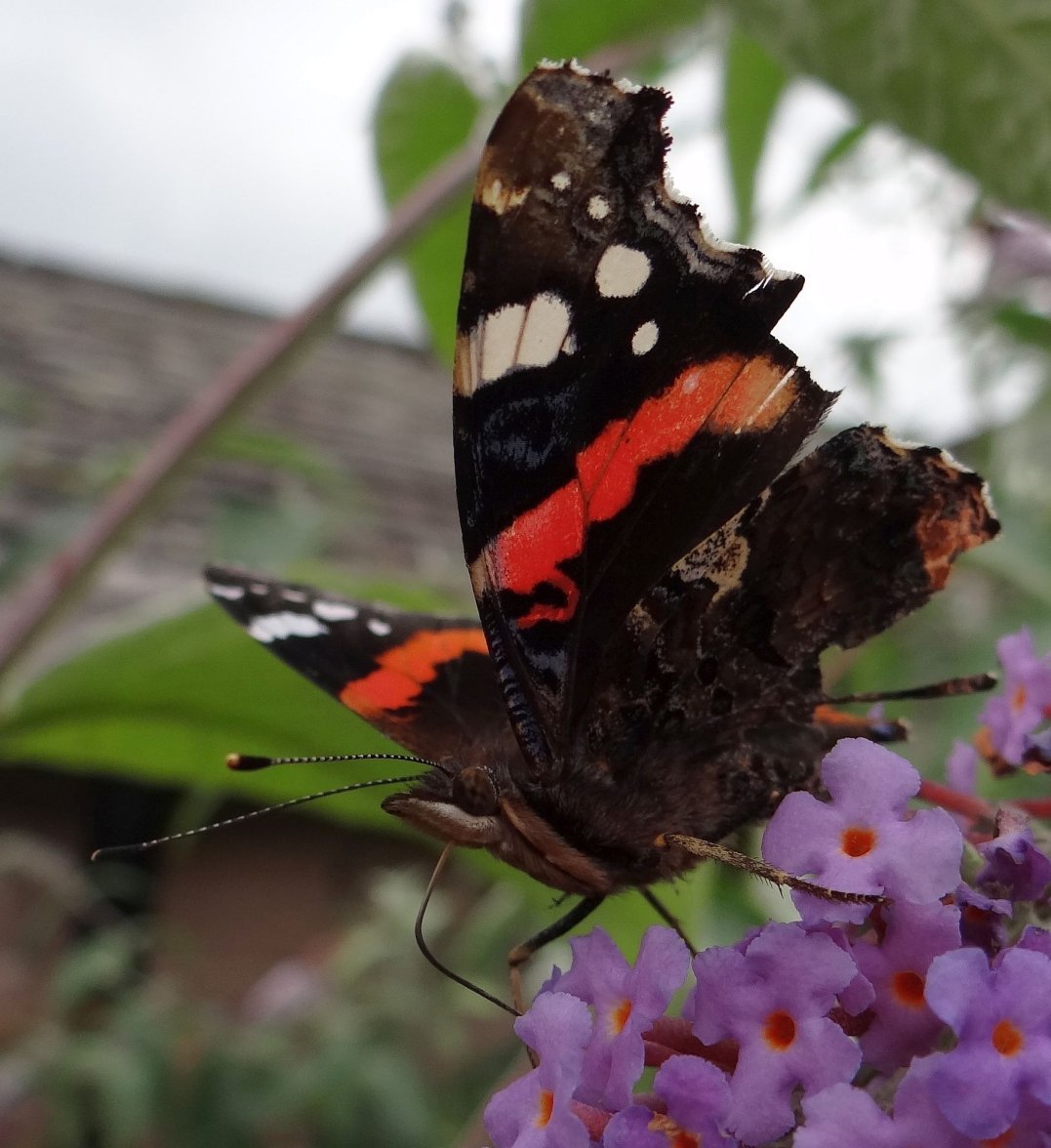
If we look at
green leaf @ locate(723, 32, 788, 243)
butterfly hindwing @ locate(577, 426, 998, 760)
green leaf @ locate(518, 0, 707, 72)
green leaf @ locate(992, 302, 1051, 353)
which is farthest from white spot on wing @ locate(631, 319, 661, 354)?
green leaf @ locate(992, 302, 1051, 353)

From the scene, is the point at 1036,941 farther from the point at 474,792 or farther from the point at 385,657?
the point at 385,657

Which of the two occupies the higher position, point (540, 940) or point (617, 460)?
point (617, 460)

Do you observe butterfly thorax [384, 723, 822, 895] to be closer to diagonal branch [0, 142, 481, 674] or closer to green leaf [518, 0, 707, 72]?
diagonal branch [0, 142, 481, 674]

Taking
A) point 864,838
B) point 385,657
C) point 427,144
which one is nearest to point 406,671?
point 385,657

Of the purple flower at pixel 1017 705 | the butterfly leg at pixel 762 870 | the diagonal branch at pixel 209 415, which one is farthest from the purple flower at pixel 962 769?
the diagonal branch at pixel 209 415

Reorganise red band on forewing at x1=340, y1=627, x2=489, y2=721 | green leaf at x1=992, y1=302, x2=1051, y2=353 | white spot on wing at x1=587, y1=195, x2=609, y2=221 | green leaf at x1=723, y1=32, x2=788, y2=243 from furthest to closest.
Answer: green leaf at x1=992, y1=302, x2=1051, y2=353 → green leaf at x1=723, y1=32, x2=788, y2=243 → red band on forewing at x1=340, y1=627, x2=489, y2=721 → white spot on wing at x1=587, y1=195, x2=609, y2=221

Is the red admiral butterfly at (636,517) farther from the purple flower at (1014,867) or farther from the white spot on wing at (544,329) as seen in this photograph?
the purple flower at (1014,867)

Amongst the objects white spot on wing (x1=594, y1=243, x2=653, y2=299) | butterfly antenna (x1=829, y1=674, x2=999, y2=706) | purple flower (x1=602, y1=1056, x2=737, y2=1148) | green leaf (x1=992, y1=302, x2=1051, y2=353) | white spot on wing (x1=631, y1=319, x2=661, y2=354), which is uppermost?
white spot on wing (x1=594, y1=243, x2=653, y2=299)
